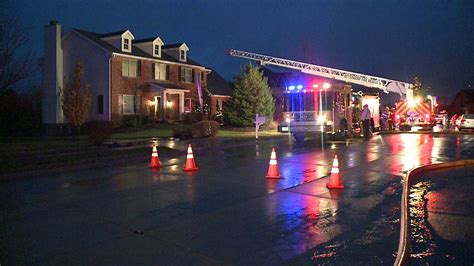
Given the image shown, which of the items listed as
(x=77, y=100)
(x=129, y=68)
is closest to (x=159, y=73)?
(x=129, y=68)

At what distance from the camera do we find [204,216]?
7.66 metres

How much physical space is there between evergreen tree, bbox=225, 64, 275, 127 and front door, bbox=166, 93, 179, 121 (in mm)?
6613

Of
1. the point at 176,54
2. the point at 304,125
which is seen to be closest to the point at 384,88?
the point at 304,125

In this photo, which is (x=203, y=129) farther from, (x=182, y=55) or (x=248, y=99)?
(x=182, y=55)

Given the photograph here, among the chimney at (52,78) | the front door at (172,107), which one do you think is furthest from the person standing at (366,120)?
the chimney at (52,78)

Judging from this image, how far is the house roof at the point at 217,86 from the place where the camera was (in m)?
47.2

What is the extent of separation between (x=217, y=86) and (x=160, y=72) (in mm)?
10494

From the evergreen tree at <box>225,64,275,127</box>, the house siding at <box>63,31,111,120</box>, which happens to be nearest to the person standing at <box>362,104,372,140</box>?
the evergreen tree at <box>225,64,275,127</box>

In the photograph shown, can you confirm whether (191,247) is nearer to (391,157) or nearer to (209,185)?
(209,185)

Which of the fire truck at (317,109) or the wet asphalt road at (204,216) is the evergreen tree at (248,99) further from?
the wet asphalt road at (204,216)

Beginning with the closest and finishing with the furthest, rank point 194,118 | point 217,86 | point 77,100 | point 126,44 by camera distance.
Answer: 1. point 77,100
2. point 194,118
3. point 126,44
4. point 217,86

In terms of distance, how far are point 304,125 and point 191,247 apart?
Answer: 53.8ft

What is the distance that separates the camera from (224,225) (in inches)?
279

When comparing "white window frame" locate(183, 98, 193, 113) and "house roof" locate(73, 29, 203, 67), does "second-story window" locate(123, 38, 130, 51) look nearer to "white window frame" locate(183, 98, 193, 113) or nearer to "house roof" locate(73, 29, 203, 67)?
"house roof" locate(73, 29, 203, 67)
